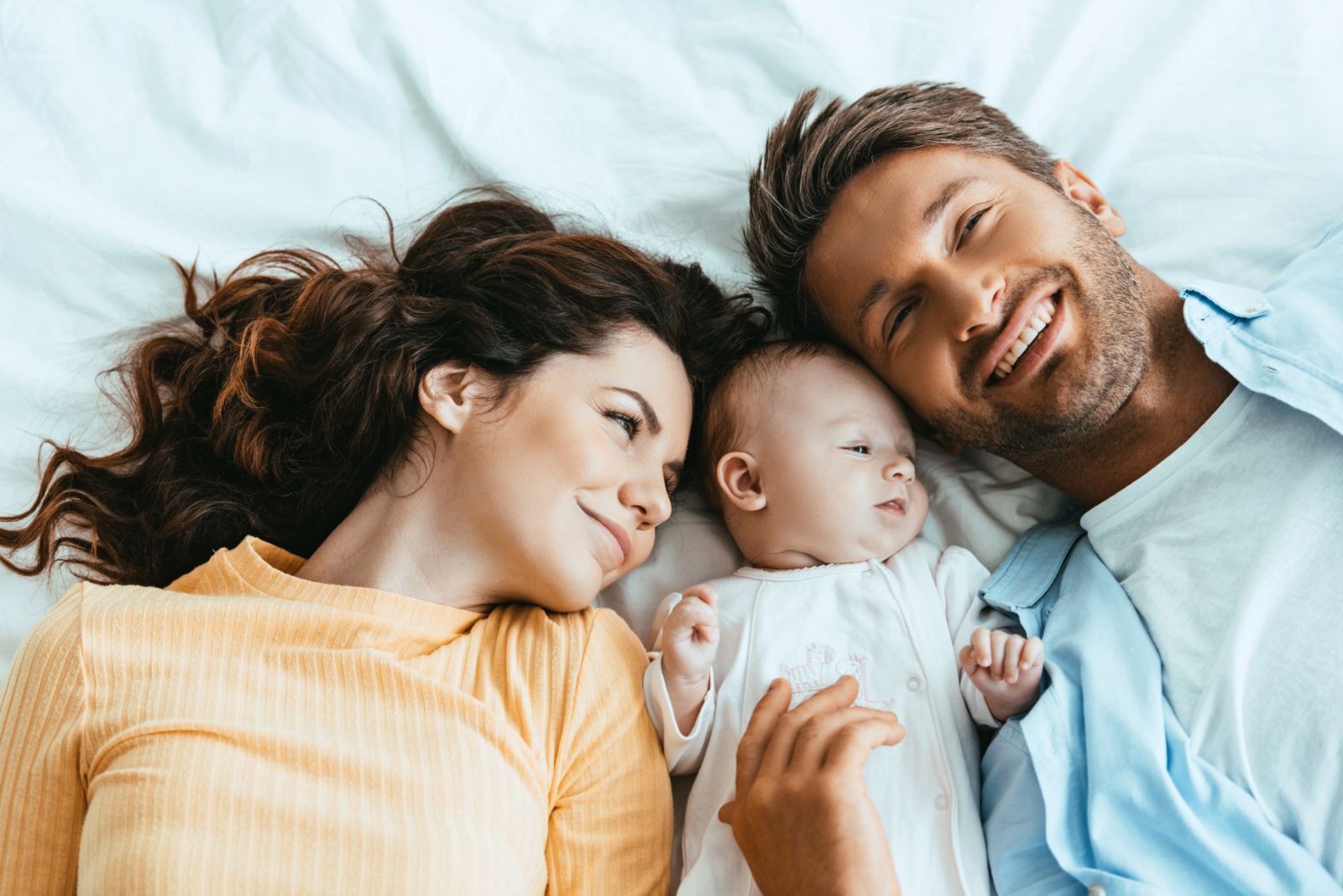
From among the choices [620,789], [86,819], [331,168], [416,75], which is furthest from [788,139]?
Answer: [86,819]

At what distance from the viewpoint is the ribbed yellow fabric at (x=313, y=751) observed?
1633mm

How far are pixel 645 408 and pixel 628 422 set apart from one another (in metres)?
0.04

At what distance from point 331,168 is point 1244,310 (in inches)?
75.3

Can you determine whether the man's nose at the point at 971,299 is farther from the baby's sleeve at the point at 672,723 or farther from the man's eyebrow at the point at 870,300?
the baby's sleeve at the point at 672,723

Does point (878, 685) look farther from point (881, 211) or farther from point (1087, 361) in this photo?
point (881, 211)

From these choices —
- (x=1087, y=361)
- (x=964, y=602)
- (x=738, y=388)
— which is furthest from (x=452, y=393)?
(x=1087, y=361)

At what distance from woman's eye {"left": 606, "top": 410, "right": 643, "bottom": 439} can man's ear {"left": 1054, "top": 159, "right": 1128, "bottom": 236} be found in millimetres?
1024

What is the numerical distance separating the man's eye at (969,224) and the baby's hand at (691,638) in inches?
32.3

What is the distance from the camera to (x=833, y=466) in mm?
2088

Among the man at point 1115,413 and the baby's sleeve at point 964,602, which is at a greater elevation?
the man at point 1115,413

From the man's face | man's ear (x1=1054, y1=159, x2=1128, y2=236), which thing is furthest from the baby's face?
man's ear (x1=1054, y1=159, x2=1128, y2=236)

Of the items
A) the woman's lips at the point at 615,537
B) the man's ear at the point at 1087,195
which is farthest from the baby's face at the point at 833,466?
the man's ear at the point at 1087,195

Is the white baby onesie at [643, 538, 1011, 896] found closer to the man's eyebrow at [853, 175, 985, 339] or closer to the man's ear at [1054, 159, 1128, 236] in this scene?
the man's eyebrow at [853, 175, 985, 339]

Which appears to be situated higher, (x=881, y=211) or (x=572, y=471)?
(x=881, y=211)
